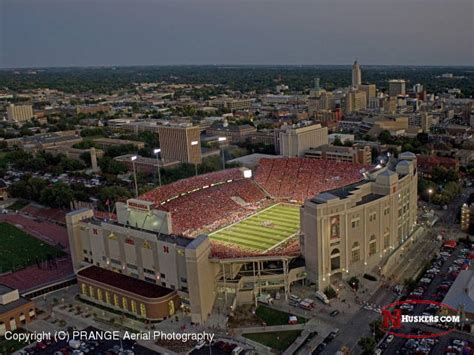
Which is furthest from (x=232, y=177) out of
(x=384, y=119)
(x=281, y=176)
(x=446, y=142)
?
(x=384, y=119)

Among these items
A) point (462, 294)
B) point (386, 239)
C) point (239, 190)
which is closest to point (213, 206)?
point (239, 190)

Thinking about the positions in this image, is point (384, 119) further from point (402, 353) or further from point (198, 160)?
point (402, 353)

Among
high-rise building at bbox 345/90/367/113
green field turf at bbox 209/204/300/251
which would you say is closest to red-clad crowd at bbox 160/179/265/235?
green field turf at bbox 209/204/300/251

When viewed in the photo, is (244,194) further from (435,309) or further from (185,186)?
(435,309)

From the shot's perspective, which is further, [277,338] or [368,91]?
[368,91]

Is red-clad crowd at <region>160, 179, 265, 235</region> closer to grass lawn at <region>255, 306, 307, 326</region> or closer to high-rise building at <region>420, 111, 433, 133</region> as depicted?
grass lawn at <region>255, 306, 307, 326</region>
